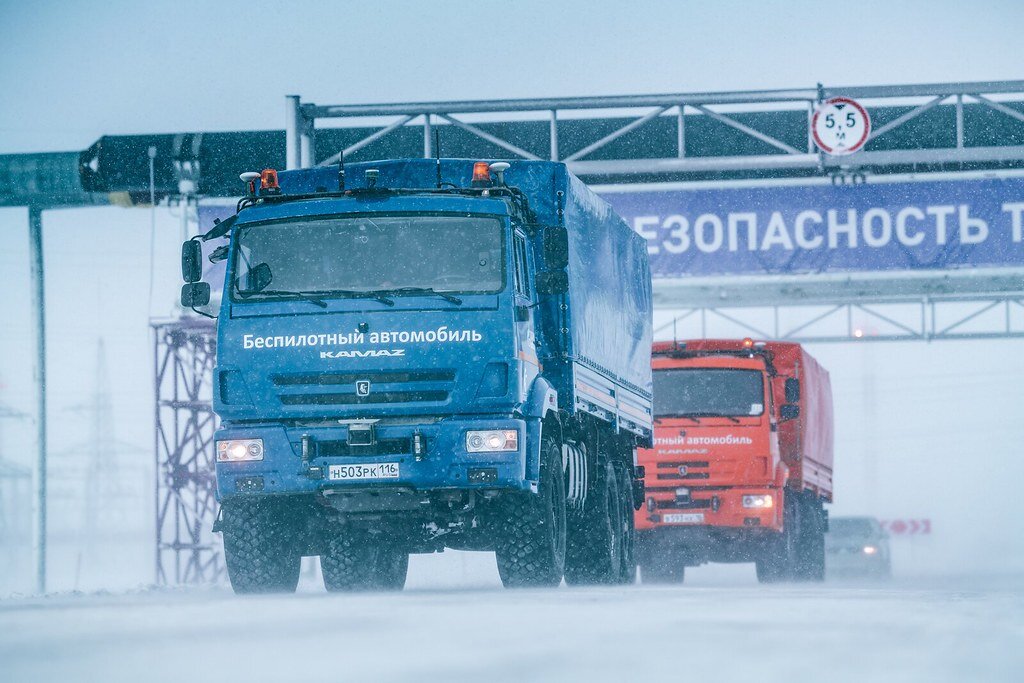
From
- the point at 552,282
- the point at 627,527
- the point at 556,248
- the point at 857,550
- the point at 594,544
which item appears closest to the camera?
the point at 556,248

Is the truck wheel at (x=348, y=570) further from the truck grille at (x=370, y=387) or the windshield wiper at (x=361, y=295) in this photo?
the windshield wiper at (x=361, y=295)

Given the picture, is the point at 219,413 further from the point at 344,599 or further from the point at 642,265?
the point at 642,265

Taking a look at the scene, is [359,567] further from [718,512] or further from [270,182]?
[718,512]

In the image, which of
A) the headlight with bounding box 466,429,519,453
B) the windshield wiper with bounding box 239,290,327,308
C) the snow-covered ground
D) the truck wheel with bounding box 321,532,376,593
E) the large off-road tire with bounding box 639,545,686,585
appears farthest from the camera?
the large off-road tire with bounding box 639,545,686,585

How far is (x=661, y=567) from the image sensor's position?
21516 mm

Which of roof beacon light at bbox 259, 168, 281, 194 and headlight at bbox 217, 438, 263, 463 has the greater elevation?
roof beacon light at bbox 259, 168, 281, 194

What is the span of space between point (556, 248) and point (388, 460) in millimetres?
1897

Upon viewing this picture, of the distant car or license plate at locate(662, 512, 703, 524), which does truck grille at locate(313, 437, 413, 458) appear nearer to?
license plate at locate(662, 512, 703, 524)

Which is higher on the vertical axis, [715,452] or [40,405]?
[40,405]

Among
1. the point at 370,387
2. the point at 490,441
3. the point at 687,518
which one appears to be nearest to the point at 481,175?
the point at 370,387

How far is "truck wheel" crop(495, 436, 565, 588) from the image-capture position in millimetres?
11727

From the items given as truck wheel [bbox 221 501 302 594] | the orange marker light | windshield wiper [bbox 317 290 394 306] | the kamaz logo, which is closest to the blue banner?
the orange marker light

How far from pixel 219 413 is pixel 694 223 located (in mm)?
12312

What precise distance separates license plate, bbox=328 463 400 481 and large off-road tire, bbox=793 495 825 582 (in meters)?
11.1
